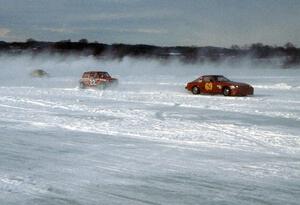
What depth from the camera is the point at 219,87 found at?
28875 millimetres

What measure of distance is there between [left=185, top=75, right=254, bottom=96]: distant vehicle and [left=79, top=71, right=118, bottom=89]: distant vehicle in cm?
664

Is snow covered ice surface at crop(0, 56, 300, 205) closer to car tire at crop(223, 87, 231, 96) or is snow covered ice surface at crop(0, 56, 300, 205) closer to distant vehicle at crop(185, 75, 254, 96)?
distant vehicle at crop(185, 75, 254, 96)

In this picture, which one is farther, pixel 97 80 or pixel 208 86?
pixel 97 80

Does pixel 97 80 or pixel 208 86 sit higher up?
pixel 97 80

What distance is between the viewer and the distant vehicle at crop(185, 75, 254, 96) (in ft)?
89.7

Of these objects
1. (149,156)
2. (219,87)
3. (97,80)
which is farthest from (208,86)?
(149,156)

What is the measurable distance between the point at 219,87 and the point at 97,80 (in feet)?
32.3

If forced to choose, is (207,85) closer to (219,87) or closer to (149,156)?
(219,87)

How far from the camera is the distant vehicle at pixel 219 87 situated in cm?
2734

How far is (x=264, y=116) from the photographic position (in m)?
17.8

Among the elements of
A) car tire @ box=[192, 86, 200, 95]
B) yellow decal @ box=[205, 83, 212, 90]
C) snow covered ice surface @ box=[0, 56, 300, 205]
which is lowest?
snow covered ice surface @ box=[0, 56, 300, 205]

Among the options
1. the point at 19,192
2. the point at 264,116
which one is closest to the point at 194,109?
the point at 264,116

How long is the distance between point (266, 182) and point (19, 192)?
391 centimetres

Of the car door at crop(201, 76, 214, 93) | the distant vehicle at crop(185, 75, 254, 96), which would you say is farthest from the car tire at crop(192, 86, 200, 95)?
the car door at crop(201, 76, 214, 93)
